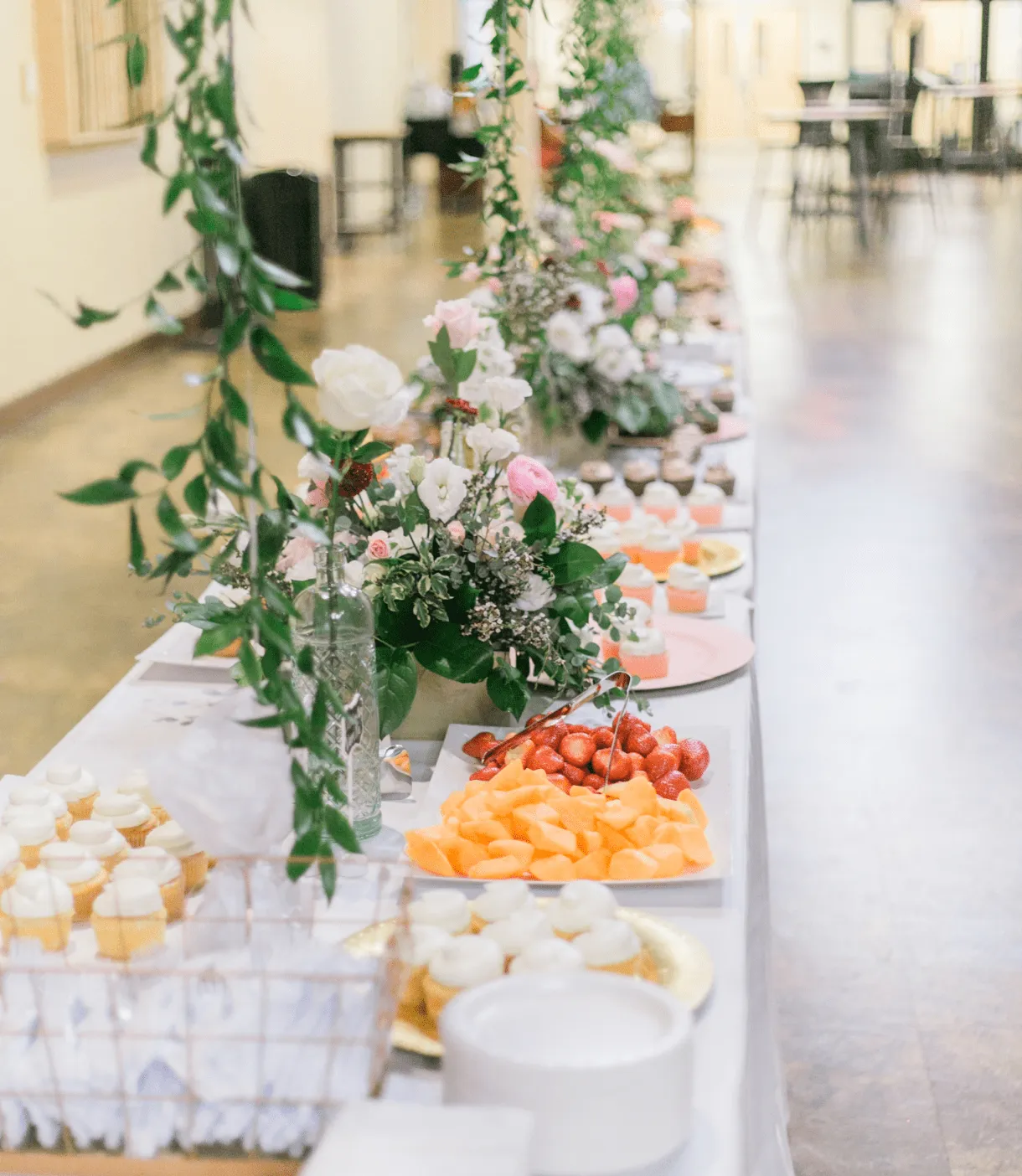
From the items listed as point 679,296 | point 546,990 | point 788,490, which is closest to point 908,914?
point 546,990

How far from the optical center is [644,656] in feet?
5.77

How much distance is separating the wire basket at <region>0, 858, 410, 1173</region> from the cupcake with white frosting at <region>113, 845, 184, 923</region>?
157 mm

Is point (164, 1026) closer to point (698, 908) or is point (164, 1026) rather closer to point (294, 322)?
point (698, 908)

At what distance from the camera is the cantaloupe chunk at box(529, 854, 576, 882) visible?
1263 mm

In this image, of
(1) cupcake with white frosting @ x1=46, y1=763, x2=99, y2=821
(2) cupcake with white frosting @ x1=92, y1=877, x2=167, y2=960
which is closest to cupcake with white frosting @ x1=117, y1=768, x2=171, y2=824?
(1) cupcake with white frosting @ x1=46, y1=763, x2=99, y2=821

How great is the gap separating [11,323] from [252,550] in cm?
577

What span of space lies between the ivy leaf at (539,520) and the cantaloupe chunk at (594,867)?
0.39 meters

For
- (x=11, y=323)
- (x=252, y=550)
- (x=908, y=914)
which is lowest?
(x=908, y=914)

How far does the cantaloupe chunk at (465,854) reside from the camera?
4.17ft

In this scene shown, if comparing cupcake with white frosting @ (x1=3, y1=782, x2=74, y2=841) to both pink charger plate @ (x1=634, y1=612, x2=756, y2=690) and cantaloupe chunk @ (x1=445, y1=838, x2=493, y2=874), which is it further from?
pink charger plate @ (x1=634, y1=612, x2=756, y2=690)

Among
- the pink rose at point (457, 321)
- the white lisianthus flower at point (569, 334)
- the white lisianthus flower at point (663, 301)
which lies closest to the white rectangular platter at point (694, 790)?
the pink rose at point (457, 321)

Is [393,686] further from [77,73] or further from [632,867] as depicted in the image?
[77,73]

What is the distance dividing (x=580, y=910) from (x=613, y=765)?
40cm

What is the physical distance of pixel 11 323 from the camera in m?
6.30
